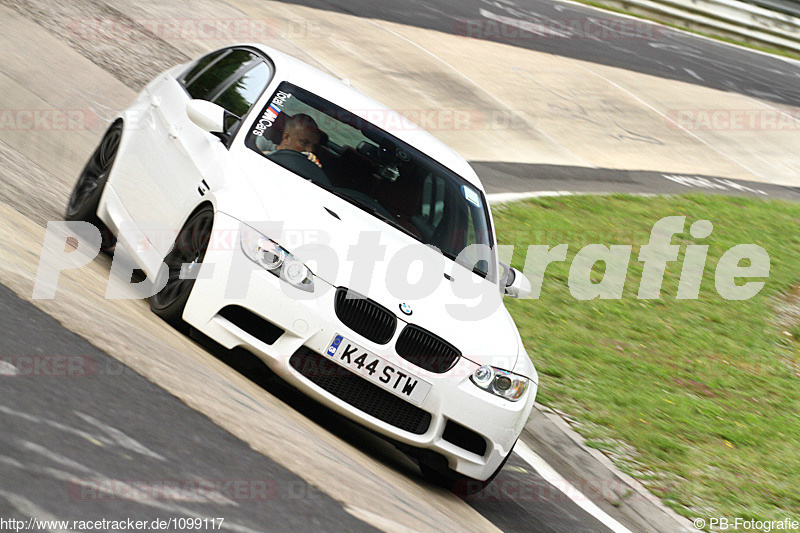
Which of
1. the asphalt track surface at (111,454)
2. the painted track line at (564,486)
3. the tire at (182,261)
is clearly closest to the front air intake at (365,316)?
the tire at (182,261)

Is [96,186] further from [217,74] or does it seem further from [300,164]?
[300,164]

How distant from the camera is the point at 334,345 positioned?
488cm

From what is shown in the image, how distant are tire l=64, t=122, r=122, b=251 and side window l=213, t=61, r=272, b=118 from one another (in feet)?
2.92

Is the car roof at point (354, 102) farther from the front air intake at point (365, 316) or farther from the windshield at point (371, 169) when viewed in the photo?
the front air intake at point (365, 316)

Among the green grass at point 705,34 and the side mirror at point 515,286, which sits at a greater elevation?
the green grass at point 705,34

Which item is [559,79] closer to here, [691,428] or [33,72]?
[33,72]

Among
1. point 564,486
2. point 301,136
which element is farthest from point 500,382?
point 301,136

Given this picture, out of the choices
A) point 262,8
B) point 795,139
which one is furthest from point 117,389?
point 795,139

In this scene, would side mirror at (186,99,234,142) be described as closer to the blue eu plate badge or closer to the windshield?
the windshield

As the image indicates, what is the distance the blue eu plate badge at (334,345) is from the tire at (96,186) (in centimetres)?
263

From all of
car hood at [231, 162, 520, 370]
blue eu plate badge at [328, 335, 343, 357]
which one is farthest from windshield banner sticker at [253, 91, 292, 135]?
blue eu plate badge at [328, 335, 343, 357]

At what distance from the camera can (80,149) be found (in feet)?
30.5

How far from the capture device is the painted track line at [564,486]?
6.05 meters

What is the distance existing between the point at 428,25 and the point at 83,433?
18.1m
